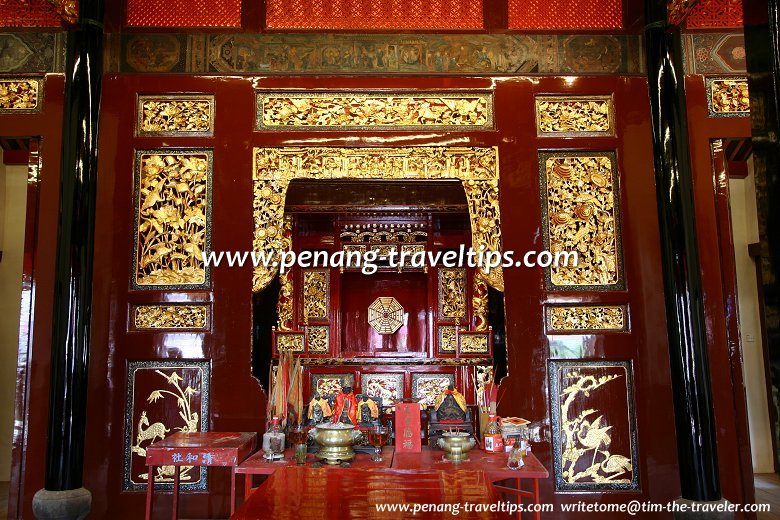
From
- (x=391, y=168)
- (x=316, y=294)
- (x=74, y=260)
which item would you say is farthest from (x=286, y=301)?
(x=74, y=260)

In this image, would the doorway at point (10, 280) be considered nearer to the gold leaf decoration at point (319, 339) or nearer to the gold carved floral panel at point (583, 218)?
the gold leaf decoration at point (319, 339)

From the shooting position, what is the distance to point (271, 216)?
161 inches

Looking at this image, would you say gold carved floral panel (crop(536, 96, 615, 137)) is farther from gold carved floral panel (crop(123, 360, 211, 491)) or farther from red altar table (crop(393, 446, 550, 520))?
gold carved floral panel (crop(123, 360, 211, 491))

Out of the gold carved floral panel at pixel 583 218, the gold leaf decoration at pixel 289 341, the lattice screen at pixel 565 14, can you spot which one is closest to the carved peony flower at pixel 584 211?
the gold carved floral panel at pixel 583 218

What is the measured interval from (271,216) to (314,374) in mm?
2532

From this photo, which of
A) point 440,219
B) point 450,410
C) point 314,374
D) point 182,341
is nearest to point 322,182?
point 440,219

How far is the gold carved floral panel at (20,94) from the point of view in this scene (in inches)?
161

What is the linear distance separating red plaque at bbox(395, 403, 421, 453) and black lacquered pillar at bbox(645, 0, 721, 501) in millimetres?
1398

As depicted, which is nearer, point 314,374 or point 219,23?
point 219,23

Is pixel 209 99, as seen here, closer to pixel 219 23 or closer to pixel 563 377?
pixel 219 23

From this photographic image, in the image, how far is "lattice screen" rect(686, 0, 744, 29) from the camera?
13.7ft

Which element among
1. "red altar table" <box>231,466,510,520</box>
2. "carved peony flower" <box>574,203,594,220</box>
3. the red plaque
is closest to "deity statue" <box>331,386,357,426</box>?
the red plaque

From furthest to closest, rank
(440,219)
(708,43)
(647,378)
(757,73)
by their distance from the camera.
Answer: (440,219)
(708,43)
(647,378)
(757,73)

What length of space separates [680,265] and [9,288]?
5.56 m
